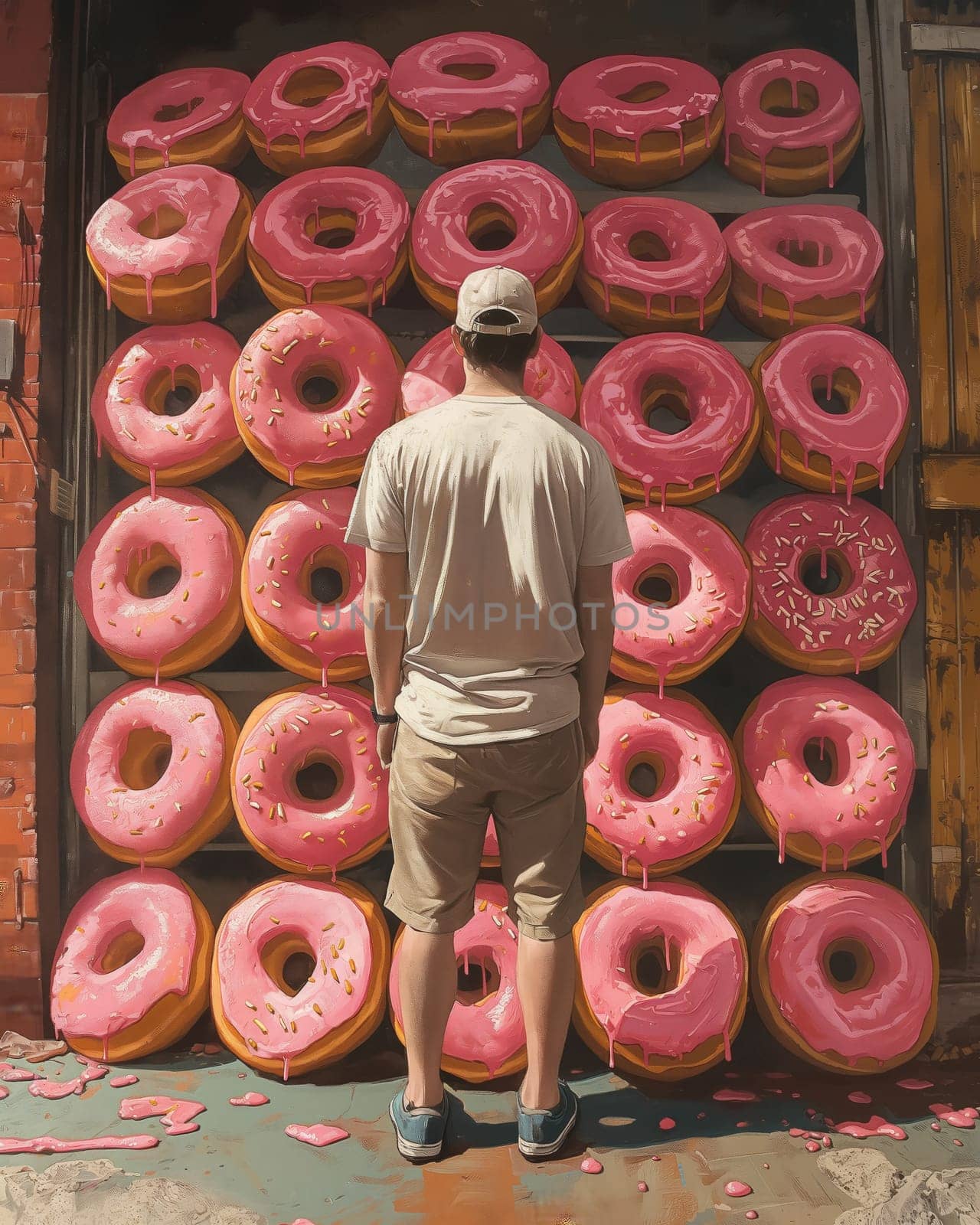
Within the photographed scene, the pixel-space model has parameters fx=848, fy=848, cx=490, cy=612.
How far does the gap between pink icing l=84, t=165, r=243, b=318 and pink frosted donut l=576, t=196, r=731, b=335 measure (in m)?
0.97

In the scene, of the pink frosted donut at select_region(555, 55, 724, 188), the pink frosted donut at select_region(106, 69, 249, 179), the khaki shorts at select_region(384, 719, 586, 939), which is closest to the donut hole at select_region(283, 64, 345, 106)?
the pink frosted donut at select_region(106, 69, 249, 179)

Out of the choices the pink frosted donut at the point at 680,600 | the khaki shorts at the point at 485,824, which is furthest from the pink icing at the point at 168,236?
the khaki shorts at the point at 485,824

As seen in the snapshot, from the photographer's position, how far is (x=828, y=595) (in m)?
2.23

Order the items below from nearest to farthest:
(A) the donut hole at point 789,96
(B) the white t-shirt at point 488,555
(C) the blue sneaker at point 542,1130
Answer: (B) the white t-shirt at point 488,555 < (C) the blue sneaker at point 542,1130 < (A) the donut hole at point 789,96

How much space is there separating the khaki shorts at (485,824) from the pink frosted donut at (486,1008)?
10.4 inches

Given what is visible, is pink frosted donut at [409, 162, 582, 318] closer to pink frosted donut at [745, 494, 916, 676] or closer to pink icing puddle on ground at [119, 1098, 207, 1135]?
pink frosted donut at [745, 494, 916, 676]

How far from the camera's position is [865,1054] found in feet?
6.61

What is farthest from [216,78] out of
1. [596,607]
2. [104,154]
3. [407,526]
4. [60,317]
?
[596,607]

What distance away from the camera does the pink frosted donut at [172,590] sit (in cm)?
216

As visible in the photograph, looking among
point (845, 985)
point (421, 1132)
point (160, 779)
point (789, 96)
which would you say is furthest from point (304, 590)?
point (789, 96)

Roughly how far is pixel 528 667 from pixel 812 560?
1.13 metres

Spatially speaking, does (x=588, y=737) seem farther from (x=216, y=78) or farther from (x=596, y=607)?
(x=216, y=78)

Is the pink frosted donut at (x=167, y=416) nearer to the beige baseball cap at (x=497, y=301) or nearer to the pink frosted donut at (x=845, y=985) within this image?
the beige baseball cap at (x=497, y=301)

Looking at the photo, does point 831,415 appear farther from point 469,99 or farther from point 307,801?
point 307,801
